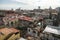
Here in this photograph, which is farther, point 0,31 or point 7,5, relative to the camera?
point 7,5

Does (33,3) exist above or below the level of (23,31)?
above

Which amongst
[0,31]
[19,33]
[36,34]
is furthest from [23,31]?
[0,31]

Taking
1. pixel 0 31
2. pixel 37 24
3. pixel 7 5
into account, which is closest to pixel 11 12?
pixel 7 5

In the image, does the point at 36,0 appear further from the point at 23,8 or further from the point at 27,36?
the point at 27,36

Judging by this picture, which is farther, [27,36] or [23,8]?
[23,8]

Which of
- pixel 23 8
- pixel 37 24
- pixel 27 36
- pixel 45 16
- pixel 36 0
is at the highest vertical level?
pixel 36 0

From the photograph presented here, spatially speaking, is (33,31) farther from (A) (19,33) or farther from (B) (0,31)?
(B) (0,31)

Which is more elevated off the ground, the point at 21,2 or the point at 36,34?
the point at 21,2

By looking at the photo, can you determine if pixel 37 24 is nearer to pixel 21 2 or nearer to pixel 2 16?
pixel 21 2

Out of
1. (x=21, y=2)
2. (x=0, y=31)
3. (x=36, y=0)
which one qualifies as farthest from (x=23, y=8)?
(x=0, y=31)
